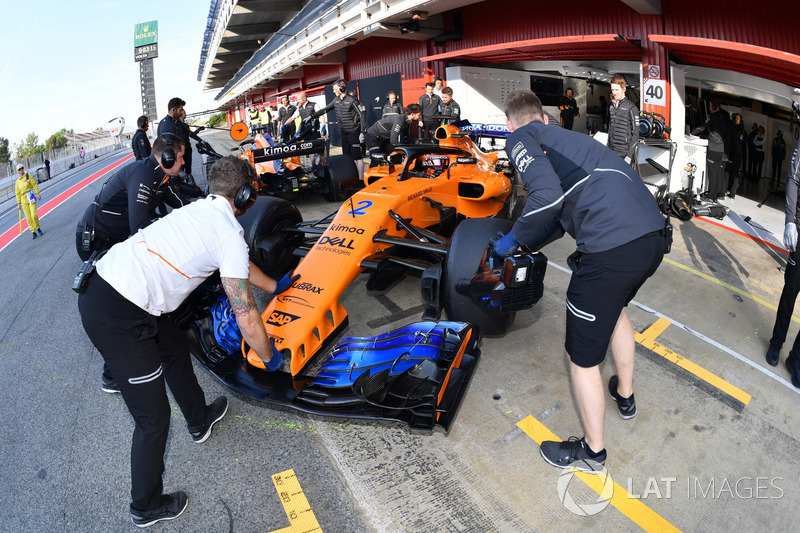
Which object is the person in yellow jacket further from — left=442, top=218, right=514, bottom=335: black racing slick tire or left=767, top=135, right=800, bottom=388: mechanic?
left=767, top=135, right=800, bottom=388: mechanic

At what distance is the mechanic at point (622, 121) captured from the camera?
20.7 feet

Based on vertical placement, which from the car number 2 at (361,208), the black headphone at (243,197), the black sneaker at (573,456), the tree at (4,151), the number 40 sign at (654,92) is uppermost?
the tree at (4,151)

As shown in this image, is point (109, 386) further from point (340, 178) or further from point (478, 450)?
point (340, 178)

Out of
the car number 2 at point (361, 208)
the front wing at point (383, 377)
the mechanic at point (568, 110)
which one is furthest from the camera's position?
the mechanic at point (568, 110)

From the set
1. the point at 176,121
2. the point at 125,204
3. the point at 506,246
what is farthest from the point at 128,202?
the point at 176,121

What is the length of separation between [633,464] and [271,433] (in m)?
2.03

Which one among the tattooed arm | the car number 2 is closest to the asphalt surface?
the tattooed arm

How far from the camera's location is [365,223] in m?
4.00

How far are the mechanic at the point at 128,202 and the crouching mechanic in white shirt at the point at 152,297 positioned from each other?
1.33m

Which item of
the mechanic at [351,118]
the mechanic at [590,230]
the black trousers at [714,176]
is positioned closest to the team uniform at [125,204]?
the mechanic at [590,230]

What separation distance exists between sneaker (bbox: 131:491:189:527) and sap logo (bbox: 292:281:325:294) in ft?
4.82

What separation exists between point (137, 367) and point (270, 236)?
2507mm

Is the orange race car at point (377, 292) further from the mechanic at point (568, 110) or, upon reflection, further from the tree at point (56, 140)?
the tree at point (56, 140)

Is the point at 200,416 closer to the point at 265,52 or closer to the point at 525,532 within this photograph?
the point at 525,532
